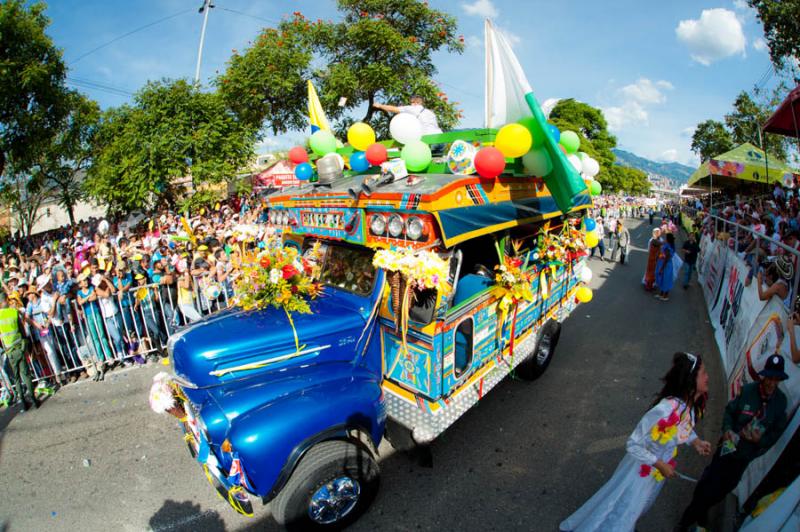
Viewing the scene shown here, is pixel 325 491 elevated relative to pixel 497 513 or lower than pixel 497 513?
elevated

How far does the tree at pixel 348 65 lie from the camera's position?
42.0 ft

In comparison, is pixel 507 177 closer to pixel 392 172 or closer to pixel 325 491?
pixel 392 172

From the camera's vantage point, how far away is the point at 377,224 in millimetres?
3529

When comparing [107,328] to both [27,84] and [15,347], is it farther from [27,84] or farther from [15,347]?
[27,84]

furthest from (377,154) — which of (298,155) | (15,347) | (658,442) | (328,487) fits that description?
(15,347)

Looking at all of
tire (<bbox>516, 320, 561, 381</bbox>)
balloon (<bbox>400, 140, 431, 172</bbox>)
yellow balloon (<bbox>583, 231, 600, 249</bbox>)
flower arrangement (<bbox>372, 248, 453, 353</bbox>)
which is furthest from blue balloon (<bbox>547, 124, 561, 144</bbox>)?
tire (<bbox>516, 320, 561, 381</bbox>)

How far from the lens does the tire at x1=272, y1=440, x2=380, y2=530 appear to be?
9.79ft

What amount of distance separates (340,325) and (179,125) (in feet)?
35.9

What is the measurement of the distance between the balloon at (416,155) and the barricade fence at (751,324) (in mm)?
3736

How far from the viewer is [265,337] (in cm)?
328

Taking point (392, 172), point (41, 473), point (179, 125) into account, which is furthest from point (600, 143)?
point (41, 473)

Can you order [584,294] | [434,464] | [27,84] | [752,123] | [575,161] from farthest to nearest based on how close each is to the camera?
[752,123] < [27,84] < [584,294] < [575,161] < [434,464]

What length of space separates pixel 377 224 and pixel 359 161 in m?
1.30

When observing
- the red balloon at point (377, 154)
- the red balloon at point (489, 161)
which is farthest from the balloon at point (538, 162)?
the red balloon at point (377, 154)
